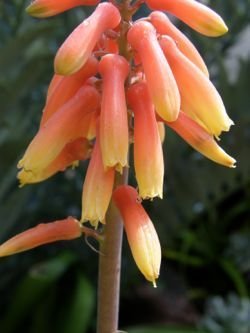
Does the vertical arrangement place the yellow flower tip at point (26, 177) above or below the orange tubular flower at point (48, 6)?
below

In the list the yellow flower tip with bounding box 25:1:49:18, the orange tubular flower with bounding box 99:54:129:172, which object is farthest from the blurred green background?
the orange tubular flower with bounding box 99:54:129:172

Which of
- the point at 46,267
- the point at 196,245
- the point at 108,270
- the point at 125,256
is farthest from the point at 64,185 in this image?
the point at 108,270

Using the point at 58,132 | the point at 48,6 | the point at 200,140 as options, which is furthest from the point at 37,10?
the point at 200,140

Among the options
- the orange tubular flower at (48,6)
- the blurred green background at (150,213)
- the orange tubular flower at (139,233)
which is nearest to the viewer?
the orange tubular flower at (139,233)

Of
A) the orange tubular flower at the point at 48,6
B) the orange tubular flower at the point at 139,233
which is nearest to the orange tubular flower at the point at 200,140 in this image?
the orange tubular flower at the point at 139,233

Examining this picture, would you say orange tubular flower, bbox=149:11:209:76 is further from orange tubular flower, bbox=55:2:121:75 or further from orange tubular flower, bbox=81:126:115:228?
Answer: orange tubular flower, bbox=81:126:115:228

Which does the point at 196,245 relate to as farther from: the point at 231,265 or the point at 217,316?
the point at 217,316

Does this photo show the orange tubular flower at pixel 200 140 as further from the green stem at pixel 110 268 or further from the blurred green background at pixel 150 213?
the blurred green background at pixel 150 213
